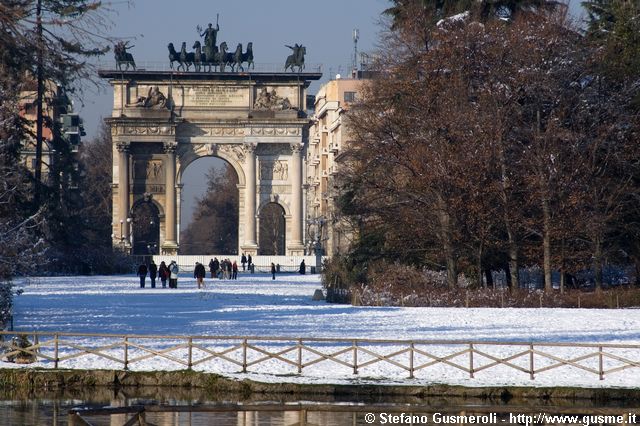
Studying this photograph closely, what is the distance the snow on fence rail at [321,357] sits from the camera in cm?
2952

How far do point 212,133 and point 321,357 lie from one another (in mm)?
79297

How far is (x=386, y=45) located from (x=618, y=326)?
20165 millimetres

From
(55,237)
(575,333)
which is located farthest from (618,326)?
(55,237)

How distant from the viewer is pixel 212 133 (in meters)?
109

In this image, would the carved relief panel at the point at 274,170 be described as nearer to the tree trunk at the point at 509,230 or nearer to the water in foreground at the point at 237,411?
the tree trunk at the point at 509,230

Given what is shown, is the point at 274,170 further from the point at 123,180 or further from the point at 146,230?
the point at 146,230

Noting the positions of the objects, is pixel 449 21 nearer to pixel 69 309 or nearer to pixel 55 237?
pixel 69 309

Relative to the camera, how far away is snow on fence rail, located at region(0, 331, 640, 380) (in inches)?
1162

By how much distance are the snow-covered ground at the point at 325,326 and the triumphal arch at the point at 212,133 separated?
49608mm

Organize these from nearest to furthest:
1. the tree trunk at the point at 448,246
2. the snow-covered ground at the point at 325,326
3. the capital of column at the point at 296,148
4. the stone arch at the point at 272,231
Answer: the snow-covered ground at the point at 325,326
the tree trunk at the point at 448,246
the capital of column at the point at 296,148
the stone arch at the point at 272,231

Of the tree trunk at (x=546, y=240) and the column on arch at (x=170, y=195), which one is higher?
the column on arch at (x=170, y=195)

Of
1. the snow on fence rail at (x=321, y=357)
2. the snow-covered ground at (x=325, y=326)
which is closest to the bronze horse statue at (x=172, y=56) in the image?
the snow-covered ground at (x=325, y=326)

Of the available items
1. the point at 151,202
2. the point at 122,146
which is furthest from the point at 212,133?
the point at 151,202

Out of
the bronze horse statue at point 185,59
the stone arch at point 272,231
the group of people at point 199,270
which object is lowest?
the group of people at point 199,270
